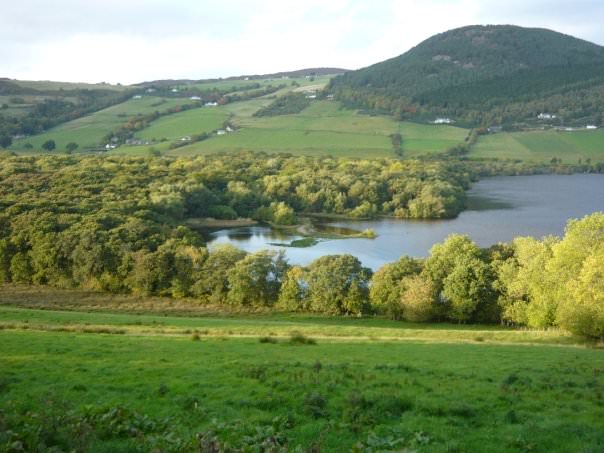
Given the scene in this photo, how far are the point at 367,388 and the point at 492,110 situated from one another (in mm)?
186594

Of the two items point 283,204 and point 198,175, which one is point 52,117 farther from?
point 283,204

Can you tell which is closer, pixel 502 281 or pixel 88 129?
pixel 502 281

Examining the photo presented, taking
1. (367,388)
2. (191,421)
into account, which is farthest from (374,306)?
(191,421)

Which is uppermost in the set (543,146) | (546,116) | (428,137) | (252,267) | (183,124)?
(546,116)

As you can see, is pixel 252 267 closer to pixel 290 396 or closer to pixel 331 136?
pixel 290 396

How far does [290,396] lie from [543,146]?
15849cm

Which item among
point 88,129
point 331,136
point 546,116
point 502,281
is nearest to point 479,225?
point 502,281

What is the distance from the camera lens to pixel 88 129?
167000 mm

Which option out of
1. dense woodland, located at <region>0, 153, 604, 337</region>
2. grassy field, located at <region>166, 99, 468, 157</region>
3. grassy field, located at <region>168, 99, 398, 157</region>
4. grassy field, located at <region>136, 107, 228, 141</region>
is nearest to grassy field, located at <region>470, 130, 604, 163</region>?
grassy field, located at <region>166, 99, 468, 157</region>

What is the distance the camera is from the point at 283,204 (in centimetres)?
10350

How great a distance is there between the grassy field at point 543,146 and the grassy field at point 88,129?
103 metres

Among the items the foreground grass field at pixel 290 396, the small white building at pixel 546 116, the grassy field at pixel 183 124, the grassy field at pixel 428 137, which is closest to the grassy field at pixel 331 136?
the grassy field at pixel 428 137

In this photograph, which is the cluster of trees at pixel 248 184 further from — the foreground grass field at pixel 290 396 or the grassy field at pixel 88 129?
the foreground grass field at pixel 290 396

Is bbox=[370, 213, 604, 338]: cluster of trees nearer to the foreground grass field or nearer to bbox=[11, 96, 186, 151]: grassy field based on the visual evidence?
the foreground grass field
